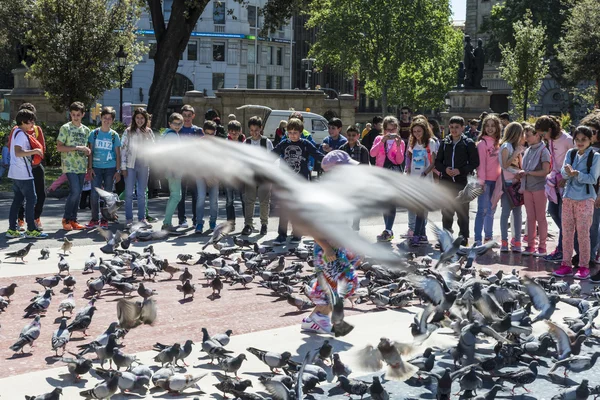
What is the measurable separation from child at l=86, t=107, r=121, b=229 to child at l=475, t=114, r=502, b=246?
5.85 metres

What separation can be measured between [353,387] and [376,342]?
1.57m

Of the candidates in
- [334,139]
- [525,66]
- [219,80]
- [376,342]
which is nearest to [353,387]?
[376,342]

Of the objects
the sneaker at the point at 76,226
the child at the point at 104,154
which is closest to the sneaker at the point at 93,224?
the sneaker at the point at 76,226

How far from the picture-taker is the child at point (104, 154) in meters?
13.0

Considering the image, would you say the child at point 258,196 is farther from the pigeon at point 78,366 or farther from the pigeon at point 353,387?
the pigeon at point 353,387

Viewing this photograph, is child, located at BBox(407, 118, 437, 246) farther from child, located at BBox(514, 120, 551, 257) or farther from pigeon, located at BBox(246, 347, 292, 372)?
pigeon, located at BBox(246, 347, 292, 372)

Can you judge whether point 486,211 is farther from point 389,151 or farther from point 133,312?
point 133,312

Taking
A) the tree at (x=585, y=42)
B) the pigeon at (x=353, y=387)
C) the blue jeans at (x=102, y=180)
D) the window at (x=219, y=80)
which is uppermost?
the tree at (x=585, y=42)

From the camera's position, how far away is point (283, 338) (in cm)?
710

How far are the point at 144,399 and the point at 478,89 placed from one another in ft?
113

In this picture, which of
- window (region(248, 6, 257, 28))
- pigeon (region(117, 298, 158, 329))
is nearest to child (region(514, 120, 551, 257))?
pigeon (region(117, 298, 158, 329))

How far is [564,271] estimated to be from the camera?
1035cm

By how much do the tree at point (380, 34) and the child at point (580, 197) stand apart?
5435 centimetres

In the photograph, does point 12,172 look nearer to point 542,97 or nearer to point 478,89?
point 478,89
